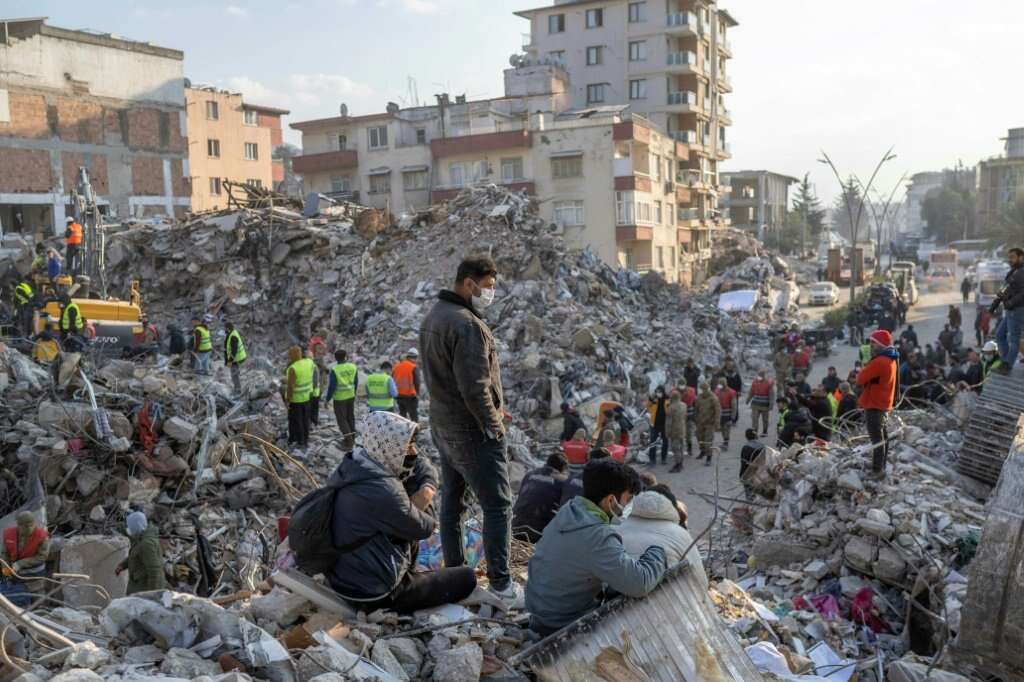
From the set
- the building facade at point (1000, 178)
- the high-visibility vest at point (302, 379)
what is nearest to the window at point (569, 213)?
the high-visibility vest at point (302, 379)

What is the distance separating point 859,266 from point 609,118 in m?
20.1

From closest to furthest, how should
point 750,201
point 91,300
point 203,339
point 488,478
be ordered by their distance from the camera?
1. point 488,478
2. point 203,339
3. point 91,300
4. point 750,201

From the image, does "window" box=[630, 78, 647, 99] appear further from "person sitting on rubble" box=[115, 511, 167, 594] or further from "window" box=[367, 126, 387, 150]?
"person sitting on rubble" box=[115, 511, 167, 594]

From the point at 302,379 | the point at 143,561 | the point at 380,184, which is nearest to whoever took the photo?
the point at 143,561

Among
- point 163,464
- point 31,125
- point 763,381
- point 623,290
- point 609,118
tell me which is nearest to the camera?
point 163,464

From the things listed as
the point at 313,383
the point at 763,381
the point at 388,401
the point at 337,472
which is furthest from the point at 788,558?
the point at 763,381

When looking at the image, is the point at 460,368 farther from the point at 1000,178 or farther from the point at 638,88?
the point at 1000,178

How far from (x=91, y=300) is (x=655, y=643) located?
16637 millimetres

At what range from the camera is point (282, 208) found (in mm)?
26812

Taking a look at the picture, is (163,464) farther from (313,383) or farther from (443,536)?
(443,536)

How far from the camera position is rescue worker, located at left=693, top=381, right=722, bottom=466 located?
48.7 ft

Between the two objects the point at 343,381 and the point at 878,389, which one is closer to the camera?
the point at 878,389

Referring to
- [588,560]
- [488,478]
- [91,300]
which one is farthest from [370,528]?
[91,300]

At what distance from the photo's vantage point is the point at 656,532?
4273 millimetres
